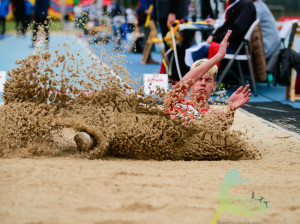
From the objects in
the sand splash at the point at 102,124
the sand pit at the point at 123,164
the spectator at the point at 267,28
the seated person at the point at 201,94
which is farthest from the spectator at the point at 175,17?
the sand splash at the point at 102,124

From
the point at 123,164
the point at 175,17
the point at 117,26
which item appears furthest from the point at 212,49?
the point at 117,26

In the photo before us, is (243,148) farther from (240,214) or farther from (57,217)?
(57,217)

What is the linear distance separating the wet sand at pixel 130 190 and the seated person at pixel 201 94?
45cm

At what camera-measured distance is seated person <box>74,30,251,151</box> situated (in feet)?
11.5

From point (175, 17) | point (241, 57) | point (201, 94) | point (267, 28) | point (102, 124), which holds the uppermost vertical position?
point (175, 17)

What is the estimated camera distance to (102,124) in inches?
134

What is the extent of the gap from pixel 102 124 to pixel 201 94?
40.3 inches

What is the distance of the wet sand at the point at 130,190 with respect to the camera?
2166 millimetres

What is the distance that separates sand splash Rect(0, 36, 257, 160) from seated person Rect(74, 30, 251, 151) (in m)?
0.09

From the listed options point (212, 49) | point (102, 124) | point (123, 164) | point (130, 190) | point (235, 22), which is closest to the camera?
point (130, 190)

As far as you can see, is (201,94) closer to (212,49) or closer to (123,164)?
(123,164)

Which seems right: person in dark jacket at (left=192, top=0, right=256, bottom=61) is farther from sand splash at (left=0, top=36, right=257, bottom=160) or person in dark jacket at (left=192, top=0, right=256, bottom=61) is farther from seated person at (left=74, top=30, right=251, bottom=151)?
sand splash at (left=0, top=36, right=257, bottom=160)

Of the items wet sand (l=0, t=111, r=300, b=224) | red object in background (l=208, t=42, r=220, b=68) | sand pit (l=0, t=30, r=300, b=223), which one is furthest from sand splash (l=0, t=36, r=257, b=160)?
red object in background (l=208, t=42, r=220, b=68)

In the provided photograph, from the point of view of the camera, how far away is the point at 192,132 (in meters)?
3.56
